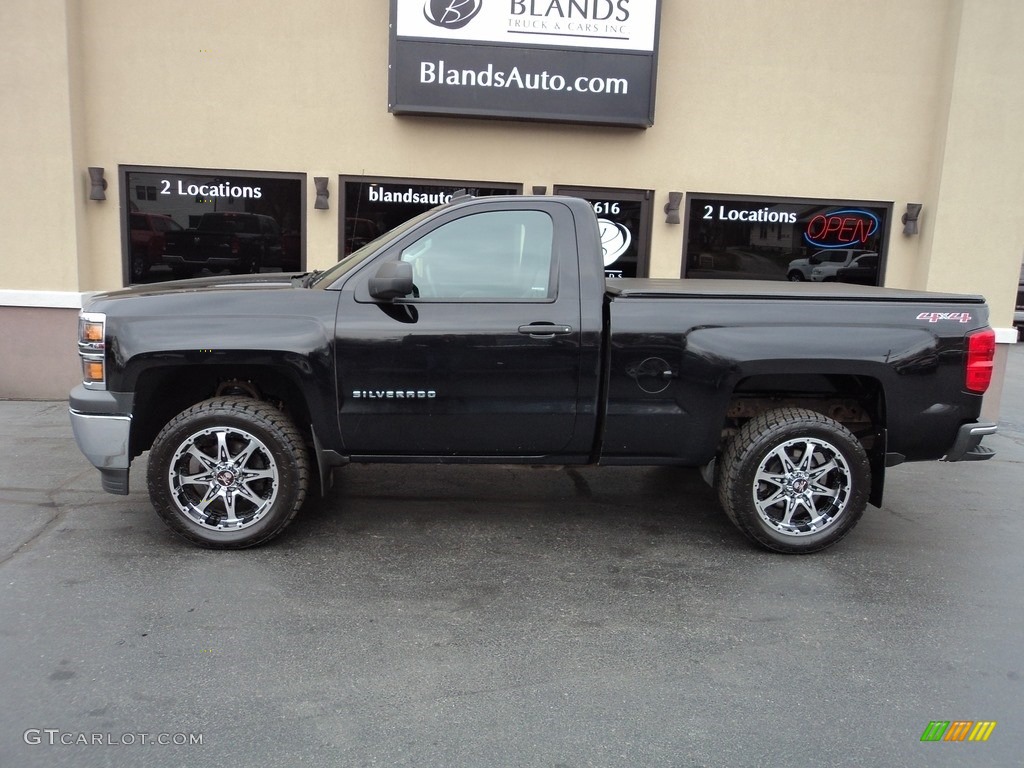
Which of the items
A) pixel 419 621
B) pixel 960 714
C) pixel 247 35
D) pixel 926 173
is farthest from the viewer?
pixel 926 173

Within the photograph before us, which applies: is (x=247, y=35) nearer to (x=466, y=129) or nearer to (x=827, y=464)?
(x=466, y=129)

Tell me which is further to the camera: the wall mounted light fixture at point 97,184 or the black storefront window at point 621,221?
the black storefront window at point 621,221

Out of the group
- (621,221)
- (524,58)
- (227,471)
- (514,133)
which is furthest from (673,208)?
(227,471)

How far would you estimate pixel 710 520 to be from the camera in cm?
530

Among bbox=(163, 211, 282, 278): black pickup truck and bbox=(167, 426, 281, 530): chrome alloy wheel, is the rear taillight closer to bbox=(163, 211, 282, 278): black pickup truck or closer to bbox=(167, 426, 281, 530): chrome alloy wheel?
bbox=(167, 426, 281, 530): chrome alloy wheel

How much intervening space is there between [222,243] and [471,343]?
500 centimetres

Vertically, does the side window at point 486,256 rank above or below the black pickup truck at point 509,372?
above

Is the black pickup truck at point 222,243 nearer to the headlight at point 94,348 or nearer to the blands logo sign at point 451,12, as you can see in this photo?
the blands logo sign at point 451,12

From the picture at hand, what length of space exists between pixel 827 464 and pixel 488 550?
202 cm

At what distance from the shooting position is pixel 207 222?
8.27 meters

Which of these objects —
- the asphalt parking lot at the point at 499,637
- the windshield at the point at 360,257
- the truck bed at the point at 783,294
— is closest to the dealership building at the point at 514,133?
the asphalt parking lot at the point at 499,637

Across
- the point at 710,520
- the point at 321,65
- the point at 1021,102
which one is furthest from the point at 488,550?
the point at 1021,102

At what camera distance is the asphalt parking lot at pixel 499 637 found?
290 centimetres

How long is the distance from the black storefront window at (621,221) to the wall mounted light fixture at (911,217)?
2818 mm
